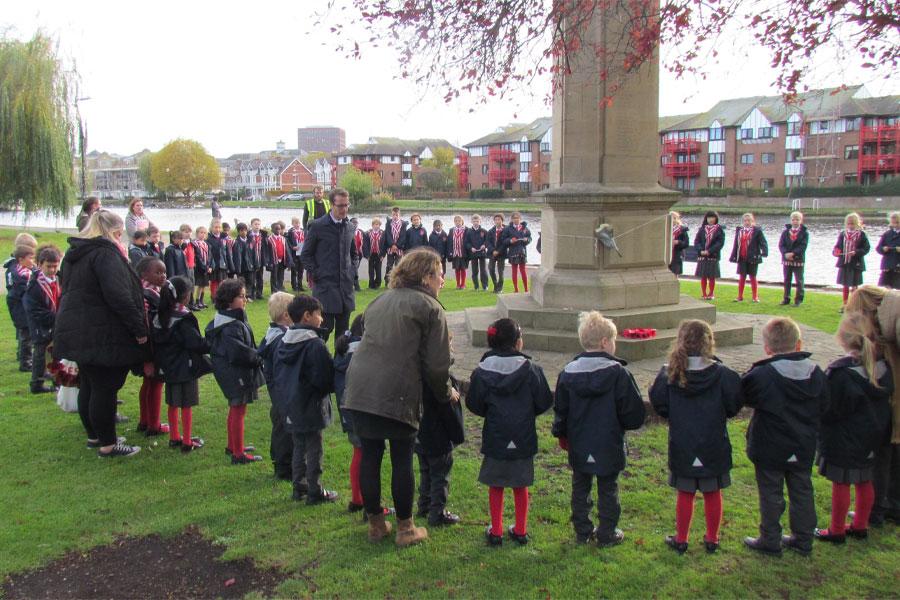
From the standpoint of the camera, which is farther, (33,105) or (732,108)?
(732,108)

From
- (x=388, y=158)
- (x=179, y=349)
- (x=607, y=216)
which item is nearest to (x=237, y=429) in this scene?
(x=179, y=349)

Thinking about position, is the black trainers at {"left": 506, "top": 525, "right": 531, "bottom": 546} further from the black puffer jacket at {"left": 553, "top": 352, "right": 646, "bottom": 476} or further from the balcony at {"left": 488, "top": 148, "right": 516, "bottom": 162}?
the balcony at {"left": 488, "top": 148, "right": 516, "bottom": 162}

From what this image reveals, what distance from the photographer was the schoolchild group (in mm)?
11625

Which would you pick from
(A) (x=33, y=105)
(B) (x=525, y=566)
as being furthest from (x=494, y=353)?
(A) (x=33, y=105)

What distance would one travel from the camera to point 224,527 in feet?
14.3

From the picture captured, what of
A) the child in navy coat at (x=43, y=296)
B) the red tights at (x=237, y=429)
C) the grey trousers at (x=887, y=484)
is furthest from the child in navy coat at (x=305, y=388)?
the child in navy coat at (x=43, y=296)

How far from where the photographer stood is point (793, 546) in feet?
12.9

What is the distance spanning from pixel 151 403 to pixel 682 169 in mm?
71847

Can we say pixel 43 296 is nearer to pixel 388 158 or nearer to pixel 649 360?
pixel 649 360

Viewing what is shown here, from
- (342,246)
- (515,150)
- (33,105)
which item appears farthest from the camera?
(515,150)

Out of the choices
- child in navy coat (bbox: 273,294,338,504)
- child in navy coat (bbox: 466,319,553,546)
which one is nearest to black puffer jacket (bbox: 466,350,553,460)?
child in navy coat (bbox: 466,319,553,546)

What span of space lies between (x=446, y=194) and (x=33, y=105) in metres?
62.7

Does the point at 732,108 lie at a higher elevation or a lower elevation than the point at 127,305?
higher

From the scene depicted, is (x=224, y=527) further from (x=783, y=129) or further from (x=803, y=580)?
(x=783, y=129)
